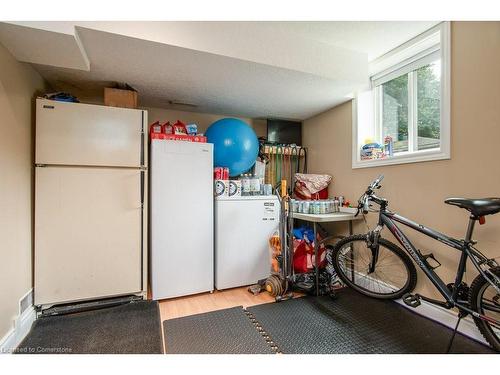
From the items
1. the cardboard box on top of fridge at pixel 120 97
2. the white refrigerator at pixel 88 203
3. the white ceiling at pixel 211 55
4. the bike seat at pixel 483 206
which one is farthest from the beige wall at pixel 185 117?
the bike seat at pixel 483 206

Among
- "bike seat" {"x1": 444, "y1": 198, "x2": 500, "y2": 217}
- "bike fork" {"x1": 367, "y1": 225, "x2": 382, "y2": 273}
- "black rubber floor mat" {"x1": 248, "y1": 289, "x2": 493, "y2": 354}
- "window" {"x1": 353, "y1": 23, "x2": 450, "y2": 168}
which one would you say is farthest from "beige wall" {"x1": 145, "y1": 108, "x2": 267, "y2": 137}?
"bike seat" {"x1": 444, "y1": 198, "x2": 500, "y2": 217}

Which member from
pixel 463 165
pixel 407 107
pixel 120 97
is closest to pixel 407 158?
pixel 463 165

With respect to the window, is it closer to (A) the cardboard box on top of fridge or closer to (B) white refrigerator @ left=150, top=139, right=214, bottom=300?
(B) white refrigerator @ left=150, top=139, right=214, bottom=300

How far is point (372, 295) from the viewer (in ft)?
6.91

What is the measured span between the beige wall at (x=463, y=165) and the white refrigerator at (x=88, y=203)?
2.32 m

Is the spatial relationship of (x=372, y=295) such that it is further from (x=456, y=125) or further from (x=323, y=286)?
(x=456, y=125)

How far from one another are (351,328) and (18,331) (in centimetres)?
229

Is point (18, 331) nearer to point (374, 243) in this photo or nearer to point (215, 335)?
point (215, 335)

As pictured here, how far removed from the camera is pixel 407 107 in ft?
7.01

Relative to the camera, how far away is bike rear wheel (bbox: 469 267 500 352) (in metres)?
1.36

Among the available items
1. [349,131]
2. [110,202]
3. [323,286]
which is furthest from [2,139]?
[349,131]

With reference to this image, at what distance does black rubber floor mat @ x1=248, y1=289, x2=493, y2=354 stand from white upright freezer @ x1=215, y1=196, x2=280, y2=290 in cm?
47
